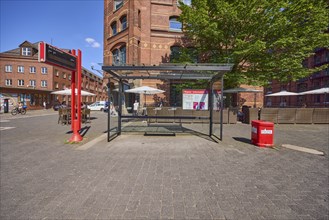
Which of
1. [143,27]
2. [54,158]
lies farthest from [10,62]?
[54,158]

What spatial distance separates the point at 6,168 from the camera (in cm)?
417

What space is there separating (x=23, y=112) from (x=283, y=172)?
2786 cm

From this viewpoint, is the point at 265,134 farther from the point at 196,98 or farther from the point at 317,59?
the point at 317,59

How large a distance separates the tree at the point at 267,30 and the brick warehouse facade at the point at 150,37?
9.09 m

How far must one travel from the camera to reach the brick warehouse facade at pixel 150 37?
20938 millimetres

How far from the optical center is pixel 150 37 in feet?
71.5

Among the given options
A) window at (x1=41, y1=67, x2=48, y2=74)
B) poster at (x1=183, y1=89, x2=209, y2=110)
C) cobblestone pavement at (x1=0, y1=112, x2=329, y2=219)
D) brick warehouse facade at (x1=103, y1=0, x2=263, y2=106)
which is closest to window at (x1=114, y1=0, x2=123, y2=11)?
brick warehouse facade at (x1=103, y1=0, x2=263, y2=106)

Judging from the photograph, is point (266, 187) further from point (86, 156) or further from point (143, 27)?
point (143, 27)

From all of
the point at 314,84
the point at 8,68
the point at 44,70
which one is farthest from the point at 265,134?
the point at 8,68

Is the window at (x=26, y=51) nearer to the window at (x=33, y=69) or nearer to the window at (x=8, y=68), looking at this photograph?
the window at (x=33, y=69)

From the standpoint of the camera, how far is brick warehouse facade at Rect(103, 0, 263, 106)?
824 inches

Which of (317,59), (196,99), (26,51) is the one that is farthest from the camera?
(26,51)

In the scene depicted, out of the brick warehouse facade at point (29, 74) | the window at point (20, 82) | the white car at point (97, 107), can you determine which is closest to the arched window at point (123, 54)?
the white car at point (97, 107)

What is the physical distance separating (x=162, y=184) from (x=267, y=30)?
1341 centimetres
